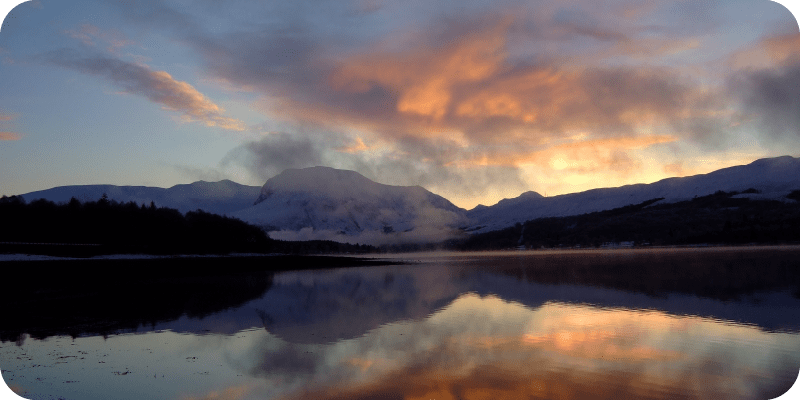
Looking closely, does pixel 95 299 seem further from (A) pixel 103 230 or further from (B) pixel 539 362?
(A) pixel 103 230

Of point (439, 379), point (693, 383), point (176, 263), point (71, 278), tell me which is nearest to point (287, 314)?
point (439, 379)

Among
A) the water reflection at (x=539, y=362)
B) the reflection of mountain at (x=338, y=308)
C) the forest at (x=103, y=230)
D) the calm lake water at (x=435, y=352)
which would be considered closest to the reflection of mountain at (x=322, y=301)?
the reflection of mountain at (x=338, y=308)

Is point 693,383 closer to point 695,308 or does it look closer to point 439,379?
point 439,379

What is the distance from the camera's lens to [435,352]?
20938mm

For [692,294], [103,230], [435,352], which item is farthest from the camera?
[103,230]

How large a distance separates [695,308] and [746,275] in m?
29.7

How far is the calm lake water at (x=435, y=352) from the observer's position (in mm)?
16078

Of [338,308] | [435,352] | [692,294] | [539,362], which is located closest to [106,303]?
[338,308]

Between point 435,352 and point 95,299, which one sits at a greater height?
point 95,299

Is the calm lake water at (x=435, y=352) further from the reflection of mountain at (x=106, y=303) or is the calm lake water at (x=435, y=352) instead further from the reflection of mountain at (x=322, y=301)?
the reflection of mountain at (x=106, y=303)

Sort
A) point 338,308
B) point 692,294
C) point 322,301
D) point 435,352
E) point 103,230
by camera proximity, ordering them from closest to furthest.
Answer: point 435,352
point 338,308
point 692,294
point 322,301
point 103,230

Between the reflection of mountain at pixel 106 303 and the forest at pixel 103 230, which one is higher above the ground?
the forest at pixel 103 230

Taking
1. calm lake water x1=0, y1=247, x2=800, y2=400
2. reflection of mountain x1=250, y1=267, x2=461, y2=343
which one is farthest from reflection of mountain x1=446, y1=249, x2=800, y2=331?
reflection of mountain x1=250, y1=267, x2=461, y2=343

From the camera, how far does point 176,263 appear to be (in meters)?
88.5
